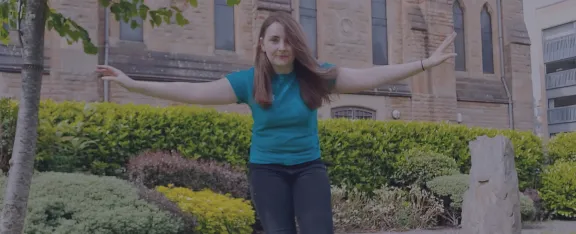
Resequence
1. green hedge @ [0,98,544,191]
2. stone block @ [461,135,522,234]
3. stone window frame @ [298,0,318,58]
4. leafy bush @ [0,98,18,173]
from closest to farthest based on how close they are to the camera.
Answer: stone block @ [461,135,522,234]
leafy bush @ [0,98,18,173]
green hedge @ [0,98,544,191]
stone window frame @ [298,0,318,58]

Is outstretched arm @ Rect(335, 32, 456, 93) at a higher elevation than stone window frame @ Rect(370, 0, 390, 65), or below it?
below

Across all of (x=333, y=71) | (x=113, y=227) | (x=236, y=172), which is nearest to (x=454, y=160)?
(x=236, y=172)

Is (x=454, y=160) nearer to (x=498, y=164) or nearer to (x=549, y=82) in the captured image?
(x=498, y=164)

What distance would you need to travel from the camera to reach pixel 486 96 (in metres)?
21.0

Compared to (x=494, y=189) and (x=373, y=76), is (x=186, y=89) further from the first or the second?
(x=494, y=189)

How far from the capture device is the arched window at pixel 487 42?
21.8 meters

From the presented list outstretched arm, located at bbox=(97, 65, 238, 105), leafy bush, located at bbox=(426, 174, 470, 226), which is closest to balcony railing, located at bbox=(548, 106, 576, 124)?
leafy bush, located at bbox=(426, 174, 470, 226)

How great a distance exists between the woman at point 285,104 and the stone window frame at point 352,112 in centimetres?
1481

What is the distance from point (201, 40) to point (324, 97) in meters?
13.8

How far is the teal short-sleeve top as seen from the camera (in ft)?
10.4

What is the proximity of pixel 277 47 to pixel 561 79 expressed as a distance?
44788 mm

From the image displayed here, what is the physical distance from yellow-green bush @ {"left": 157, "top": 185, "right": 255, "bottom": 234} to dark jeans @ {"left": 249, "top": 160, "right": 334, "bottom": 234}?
381cm

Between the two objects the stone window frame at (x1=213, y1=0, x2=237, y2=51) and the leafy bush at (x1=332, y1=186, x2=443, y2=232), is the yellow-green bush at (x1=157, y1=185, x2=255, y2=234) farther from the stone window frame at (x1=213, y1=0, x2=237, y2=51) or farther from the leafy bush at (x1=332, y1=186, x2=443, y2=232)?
the stone window frame at (x1=213, y1=0, x2=237, y2=51)

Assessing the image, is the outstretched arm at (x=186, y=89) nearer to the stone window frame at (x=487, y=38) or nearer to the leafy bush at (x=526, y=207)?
the leafy bush at (x=526, y=207)
